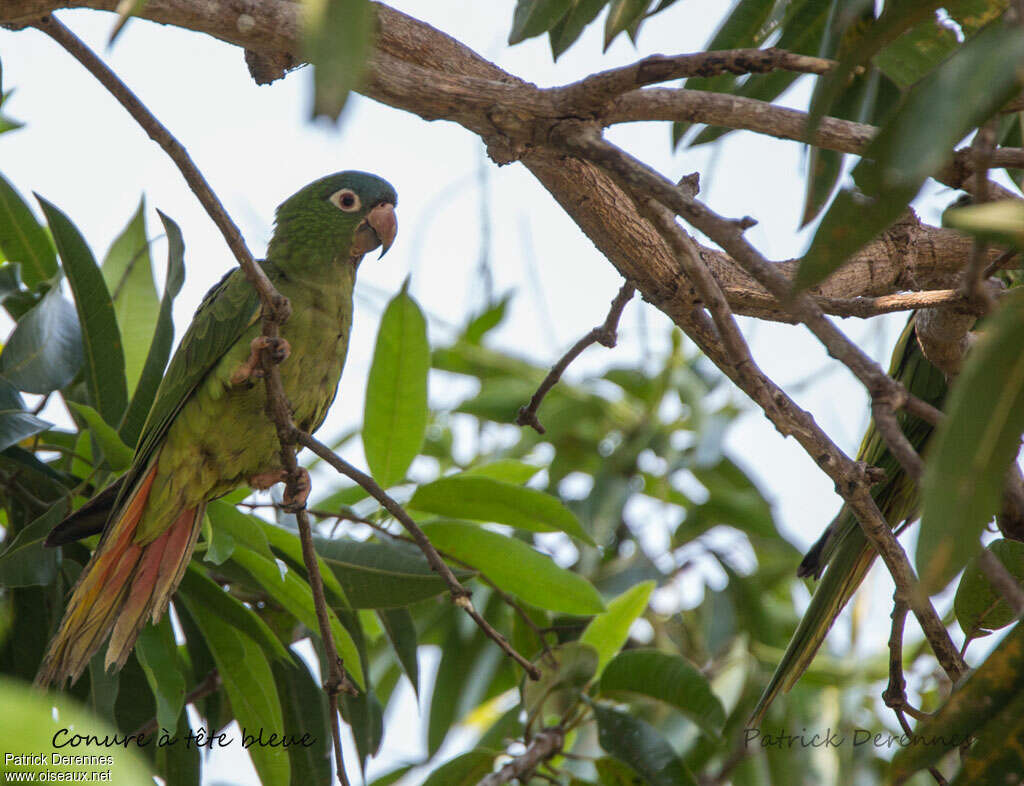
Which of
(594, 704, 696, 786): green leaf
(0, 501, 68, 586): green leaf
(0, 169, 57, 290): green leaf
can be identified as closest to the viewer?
(0, 501, 68, 586): green leaf

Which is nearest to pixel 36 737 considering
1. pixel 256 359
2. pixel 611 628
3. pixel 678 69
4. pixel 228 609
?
pixel 678 69

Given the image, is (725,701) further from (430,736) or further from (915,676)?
(430,736)

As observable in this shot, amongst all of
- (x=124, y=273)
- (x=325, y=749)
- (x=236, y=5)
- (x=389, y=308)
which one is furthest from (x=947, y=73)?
→ (x=124, y=273)

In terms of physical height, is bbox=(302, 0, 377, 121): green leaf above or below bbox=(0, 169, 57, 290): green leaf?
below

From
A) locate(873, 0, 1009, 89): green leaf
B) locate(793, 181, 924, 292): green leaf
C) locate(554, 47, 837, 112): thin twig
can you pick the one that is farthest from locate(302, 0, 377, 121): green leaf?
locate(873, 0, 1009, 89): green leaf

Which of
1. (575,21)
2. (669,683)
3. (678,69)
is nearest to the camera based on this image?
(678,69)

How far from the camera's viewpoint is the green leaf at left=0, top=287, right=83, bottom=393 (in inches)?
70.4

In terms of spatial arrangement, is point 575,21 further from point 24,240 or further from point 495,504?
point 24,240

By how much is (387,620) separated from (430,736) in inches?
28.2

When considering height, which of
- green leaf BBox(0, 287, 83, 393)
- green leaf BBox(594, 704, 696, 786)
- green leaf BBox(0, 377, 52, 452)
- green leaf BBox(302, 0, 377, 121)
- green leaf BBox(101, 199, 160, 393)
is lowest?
green leaf BBox(594, 704, 696, 786)

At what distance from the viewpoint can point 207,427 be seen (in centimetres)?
204

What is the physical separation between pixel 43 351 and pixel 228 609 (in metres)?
0.63

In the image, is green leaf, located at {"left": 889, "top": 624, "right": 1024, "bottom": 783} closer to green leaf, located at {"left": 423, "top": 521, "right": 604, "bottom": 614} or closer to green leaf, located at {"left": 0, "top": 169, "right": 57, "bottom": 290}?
green leaf, located at {"left": 423, "top": 521, "right": 604, "bottom": 614}

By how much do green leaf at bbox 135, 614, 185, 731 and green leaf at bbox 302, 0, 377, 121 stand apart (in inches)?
50.6
